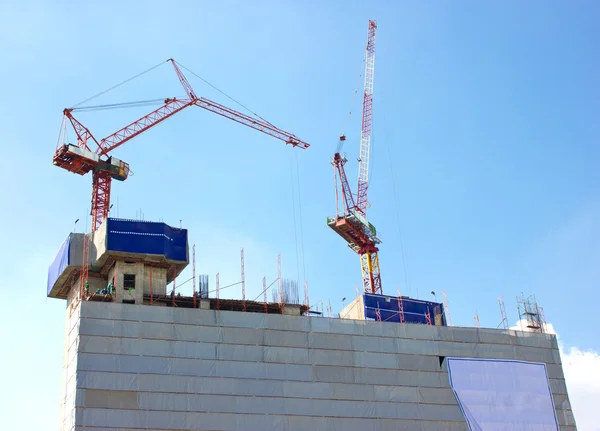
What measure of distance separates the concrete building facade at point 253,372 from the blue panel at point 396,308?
7.00 meters

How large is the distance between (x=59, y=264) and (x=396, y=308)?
115 ft

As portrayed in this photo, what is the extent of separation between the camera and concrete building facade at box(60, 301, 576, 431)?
6519 cm

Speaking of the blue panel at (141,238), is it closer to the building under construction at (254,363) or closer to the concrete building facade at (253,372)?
the building under construction at (254,363)

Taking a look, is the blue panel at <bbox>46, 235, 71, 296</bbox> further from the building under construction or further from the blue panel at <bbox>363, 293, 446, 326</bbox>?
the blue panel at <bbox>363, 293, 446, 326</bbox>

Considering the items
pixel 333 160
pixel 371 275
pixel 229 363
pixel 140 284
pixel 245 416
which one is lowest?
pixel 245 416

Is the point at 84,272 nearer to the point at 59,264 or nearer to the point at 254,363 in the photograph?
the point at 59,264

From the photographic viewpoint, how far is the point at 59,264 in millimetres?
78750

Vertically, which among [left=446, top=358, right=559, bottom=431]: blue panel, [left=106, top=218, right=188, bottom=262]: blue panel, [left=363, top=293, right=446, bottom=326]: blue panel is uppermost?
[left=106, top=218, right=188, bottom=262]: blue panel

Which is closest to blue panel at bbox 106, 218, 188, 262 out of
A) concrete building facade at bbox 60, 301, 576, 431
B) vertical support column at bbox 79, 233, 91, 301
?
vertical support column at bbox 79, 233, 91, 301

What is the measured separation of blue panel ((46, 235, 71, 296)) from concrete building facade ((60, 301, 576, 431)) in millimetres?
6736

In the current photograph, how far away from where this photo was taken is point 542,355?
80750mm

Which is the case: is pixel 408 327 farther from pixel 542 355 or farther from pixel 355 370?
pixel 542 355

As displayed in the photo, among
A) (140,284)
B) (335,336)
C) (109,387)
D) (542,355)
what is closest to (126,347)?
(109,387)

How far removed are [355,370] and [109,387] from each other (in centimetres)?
2191
